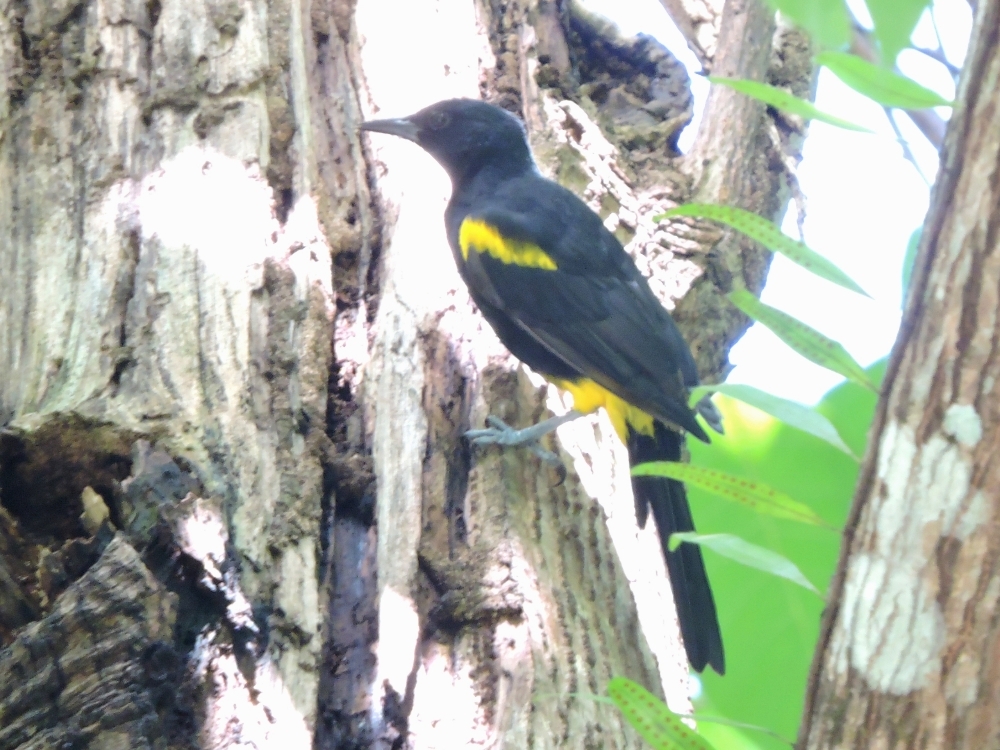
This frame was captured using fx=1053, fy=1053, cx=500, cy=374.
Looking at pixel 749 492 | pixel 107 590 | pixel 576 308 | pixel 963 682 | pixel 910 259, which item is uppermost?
pixel 576 308

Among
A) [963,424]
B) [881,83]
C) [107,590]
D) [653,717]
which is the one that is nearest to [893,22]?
[881,83]

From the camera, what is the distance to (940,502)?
3.46ft

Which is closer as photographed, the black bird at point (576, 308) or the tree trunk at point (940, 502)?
the tree trunk at point (940, 502)

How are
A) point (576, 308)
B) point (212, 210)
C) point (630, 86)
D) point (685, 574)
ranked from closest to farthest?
1. point (212, 210)
2. point (685, 574)
3. point (576, 308)
4. point (630, 86)

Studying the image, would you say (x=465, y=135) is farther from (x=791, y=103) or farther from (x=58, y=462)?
(x=791, y=103)

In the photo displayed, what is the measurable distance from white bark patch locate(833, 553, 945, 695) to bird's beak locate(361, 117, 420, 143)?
2.23 m

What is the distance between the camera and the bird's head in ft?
10.2

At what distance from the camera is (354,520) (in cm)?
233

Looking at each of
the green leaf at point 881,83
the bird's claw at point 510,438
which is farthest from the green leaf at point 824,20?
the bird's claw at point 510,438

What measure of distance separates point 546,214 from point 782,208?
85 cm

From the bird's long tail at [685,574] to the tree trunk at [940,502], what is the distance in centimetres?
148

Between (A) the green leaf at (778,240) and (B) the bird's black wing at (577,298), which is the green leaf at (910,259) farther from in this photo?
(B) the bird's black wing at (577,298)

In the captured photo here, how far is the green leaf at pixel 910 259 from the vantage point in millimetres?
1086

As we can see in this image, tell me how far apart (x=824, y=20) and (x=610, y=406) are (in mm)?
2200
